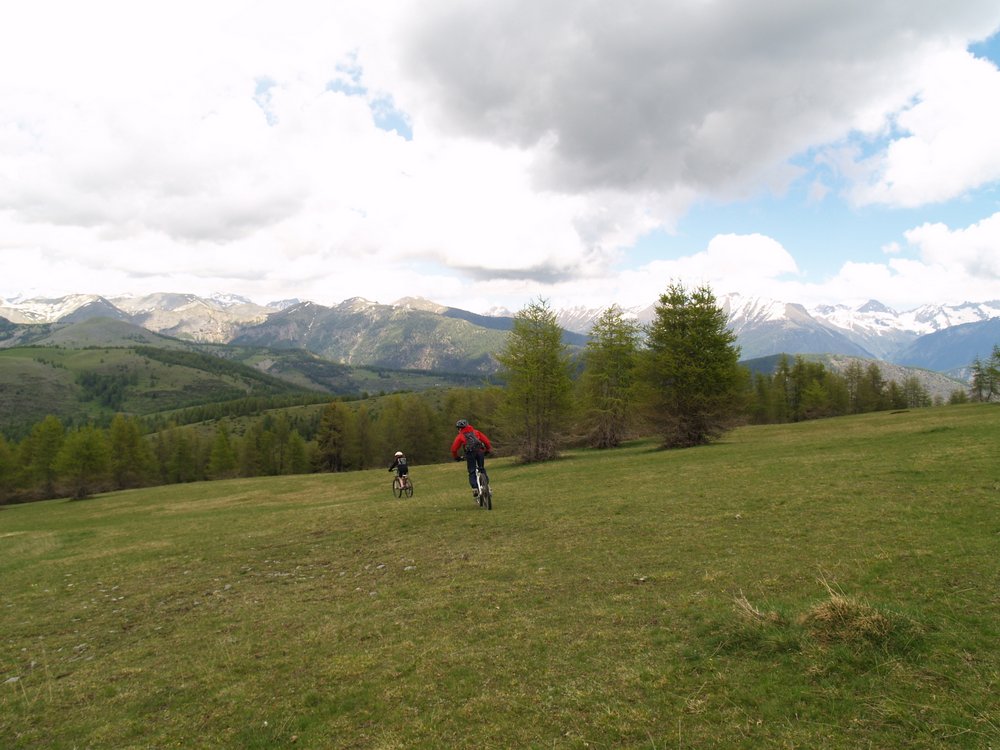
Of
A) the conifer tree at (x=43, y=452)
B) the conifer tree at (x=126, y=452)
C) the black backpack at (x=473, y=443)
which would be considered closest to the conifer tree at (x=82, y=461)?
the conifer tree at (x=43, y=452)

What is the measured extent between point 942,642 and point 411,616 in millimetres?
8618

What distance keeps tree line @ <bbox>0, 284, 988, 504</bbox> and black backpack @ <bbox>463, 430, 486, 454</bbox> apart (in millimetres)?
23308

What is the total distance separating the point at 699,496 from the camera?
19016 mm

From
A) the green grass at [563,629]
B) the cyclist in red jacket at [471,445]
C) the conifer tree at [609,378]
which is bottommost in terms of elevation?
the green grass at [563,629]

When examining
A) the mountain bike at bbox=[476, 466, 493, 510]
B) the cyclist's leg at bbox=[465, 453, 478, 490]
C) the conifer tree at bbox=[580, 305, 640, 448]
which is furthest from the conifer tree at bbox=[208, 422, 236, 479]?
the cyclist's leg at bbox=[465, 453, 478, 490]

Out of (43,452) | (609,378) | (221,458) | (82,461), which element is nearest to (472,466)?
(609,378)

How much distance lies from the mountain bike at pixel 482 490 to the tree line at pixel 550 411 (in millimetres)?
22509

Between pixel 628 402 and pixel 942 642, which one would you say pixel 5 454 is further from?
pixel 942 642

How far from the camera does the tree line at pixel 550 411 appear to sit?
40969 millimetres

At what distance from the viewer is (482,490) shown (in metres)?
21.2

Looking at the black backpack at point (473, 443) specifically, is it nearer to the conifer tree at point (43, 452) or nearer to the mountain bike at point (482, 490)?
the mountain bike at point (482, 490)

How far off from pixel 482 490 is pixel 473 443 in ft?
7.67

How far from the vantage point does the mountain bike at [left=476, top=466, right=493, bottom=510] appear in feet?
69.4

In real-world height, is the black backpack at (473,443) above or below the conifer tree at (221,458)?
above
